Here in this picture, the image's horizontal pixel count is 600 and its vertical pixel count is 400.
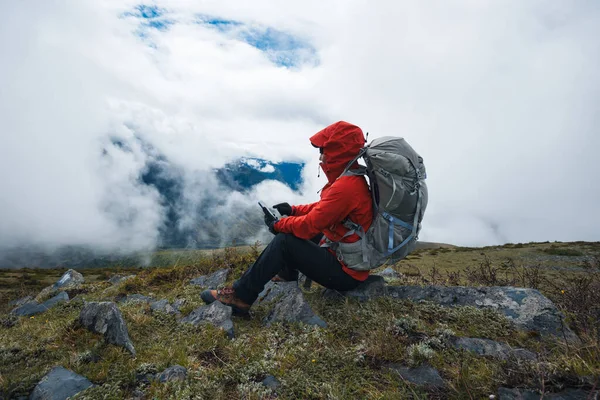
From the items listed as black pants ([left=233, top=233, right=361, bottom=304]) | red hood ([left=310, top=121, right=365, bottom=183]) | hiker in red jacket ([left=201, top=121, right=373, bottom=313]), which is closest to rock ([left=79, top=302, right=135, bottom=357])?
hiker in red jacket ([left=201, top=121, right=373, bottom=313])

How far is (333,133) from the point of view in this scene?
6.29 meters

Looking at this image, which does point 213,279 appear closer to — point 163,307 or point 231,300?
point 163,307

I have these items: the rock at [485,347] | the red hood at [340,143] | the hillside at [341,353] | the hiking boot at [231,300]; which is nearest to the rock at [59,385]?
the hillside at [341,353]

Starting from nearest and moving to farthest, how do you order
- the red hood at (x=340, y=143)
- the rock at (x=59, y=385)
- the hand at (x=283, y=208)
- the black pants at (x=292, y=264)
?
the rock at (x=59, y=385) < the red hood at (x=340, y=143) < the black pants at (x=292, y=264) < the hand at (x=283, y=208)

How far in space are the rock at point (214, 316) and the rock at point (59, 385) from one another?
2.27 metres

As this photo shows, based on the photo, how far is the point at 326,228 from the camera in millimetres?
6461

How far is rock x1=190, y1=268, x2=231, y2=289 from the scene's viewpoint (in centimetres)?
1034

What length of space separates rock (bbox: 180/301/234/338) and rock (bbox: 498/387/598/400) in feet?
14.3

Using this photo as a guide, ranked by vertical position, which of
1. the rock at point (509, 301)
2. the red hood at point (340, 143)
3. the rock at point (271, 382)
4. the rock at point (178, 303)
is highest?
the red hood at point (340, 143)

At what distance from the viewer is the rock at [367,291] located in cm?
715

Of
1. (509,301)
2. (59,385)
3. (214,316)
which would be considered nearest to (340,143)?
(214,316)

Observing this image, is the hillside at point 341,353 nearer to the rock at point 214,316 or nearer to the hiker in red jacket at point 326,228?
the rock at point 214,316

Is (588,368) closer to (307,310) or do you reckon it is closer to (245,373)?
(245,373)

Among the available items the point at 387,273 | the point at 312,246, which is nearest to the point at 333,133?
the point at 312,246
